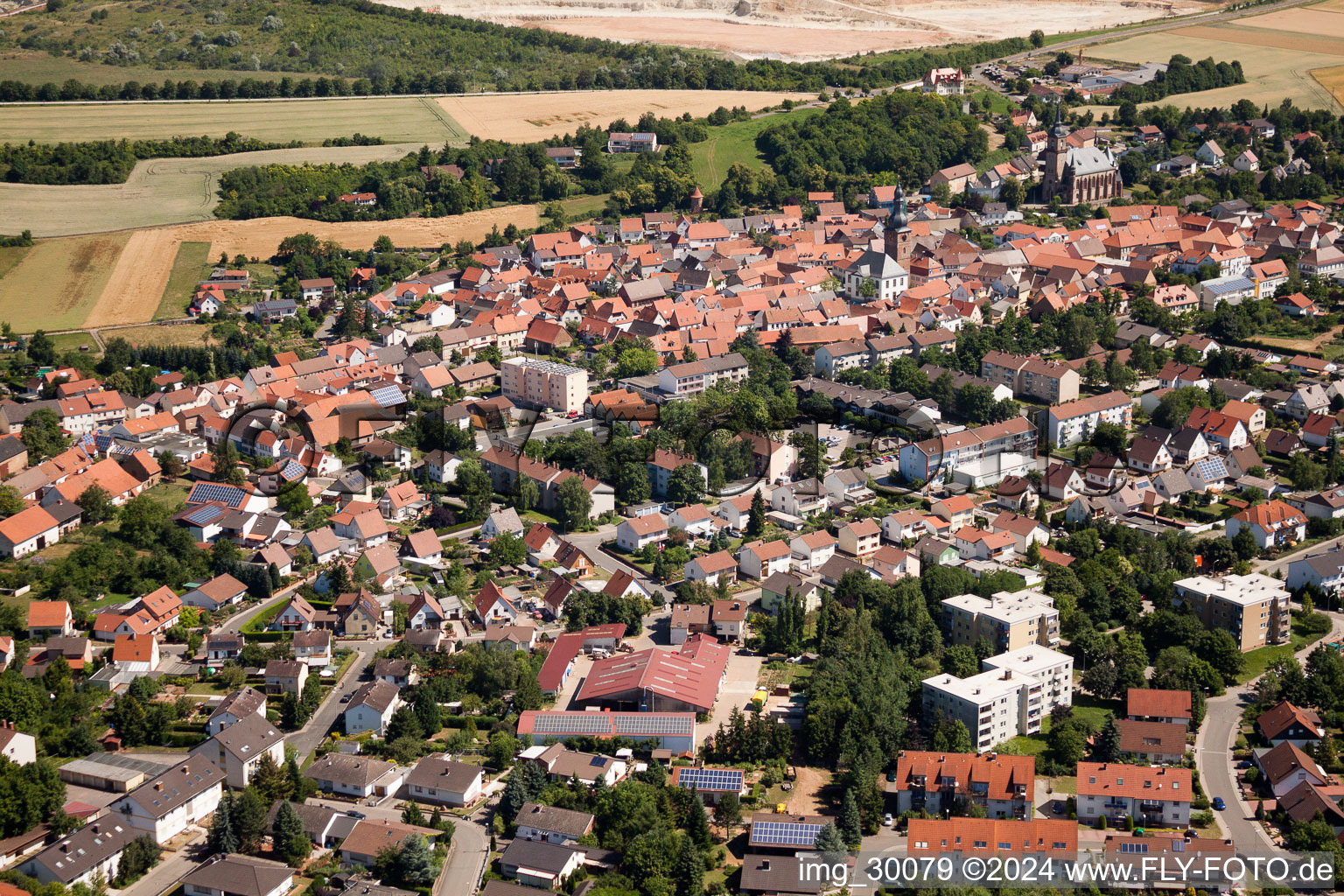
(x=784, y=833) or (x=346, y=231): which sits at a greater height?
(x=346, y=231)

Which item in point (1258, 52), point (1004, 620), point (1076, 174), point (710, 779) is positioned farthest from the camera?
point (1258, 52)

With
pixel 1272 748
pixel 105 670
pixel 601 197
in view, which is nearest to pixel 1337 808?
pixel 1272 748

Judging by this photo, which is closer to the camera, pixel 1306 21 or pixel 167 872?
pixel 167 872

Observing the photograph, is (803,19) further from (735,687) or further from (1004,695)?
(1004,695)

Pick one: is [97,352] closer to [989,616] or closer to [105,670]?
[105,670]

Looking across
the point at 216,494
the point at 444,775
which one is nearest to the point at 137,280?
the point at 216,494

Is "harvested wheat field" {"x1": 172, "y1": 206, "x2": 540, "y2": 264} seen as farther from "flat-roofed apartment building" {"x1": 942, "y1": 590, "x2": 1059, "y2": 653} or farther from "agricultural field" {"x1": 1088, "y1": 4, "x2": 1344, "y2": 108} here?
"agricultural field" {"x1": 1088, "y1": 4, "x2": 1344, "y2": 108}

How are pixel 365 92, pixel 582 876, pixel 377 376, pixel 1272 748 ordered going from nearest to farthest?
pixel 582 876, pixel 1272 748, pixel 377 376, pixel 365 92

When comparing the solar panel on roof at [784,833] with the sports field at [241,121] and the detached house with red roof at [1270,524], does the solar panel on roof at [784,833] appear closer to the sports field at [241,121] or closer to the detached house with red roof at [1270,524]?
the detached house with red roof at [1270,524]

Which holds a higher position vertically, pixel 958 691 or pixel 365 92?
pixel 365 92
